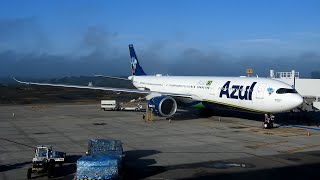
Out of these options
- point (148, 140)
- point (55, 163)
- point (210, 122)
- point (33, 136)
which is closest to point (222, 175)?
point (55, 163)

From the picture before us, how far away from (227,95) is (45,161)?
1872 cm

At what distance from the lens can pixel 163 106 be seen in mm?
31766

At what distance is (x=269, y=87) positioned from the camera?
91.5 feet

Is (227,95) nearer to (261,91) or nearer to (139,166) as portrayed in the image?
(261,91)

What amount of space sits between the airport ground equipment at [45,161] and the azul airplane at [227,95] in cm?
1622

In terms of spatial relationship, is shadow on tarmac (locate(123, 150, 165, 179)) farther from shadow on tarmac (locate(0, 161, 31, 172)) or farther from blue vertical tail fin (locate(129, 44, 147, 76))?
blue vertical tail fin (locate(129, 44, 147, 76))

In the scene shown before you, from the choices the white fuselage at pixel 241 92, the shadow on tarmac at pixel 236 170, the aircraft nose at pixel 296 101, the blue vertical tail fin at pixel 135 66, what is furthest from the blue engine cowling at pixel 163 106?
the blue vertical tail fin at pixel 135 66

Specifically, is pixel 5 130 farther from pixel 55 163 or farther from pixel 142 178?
pixel 142 178

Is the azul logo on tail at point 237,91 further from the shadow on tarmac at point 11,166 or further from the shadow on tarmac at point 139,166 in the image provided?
the shadow on tarmac at point 11,166

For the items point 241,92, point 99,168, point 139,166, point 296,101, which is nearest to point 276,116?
point 241,92

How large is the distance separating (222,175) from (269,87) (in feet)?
48.3

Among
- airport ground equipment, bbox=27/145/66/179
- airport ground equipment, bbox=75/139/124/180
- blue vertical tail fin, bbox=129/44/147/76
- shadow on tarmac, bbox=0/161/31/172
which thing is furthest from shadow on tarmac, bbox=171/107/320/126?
airport ground equipment, bbox=75/139/124/180

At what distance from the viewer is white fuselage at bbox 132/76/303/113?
27.0 m

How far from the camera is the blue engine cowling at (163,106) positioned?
103 ft
